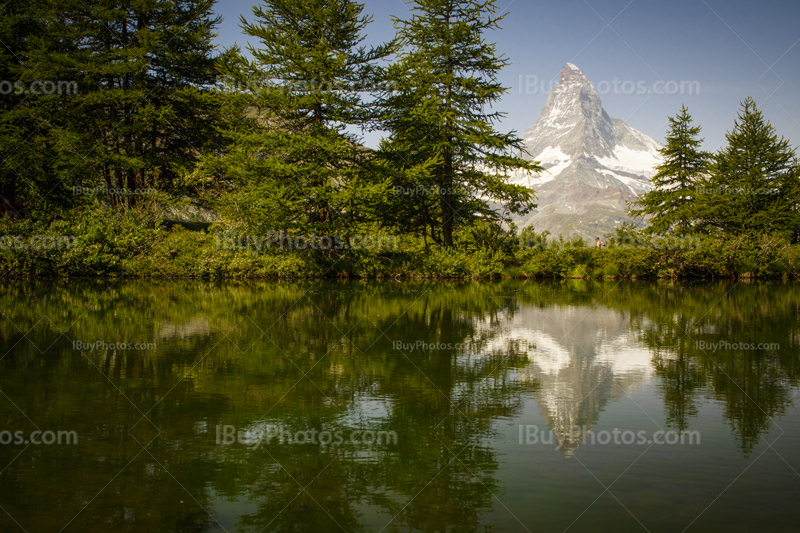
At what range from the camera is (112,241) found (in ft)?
81.5

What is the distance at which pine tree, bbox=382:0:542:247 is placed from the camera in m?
27.6

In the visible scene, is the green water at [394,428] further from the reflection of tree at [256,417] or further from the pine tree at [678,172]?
the pine tree at [678,172]

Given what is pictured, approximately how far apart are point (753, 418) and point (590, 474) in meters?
2.22

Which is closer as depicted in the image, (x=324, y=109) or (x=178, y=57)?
(x=324, y=109)

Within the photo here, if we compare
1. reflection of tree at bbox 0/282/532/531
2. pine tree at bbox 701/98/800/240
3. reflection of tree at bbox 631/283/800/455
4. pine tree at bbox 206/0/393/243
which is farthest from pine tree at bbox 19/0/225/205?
pine tree at bbox 701/98/800/240

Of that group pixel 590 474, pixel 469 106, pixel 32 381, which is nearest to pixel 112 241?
pixel 469 106

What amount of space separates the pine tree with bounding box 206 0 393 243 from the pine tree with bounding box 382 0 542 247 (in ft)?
5.28

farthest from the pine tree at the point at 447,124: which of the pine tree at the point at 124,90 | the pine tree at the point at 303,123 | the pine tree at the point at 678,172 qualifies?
the pine tree at the point at 678,172

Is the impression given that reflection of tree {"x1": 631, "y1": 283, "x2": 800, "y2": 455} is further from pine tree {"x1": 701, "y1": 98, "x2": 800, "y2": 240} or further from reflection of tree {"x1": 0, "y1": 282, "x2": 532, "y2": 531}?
pine tree {"x1": 701, "y1": 98, "x2": 800, "y2": 240}

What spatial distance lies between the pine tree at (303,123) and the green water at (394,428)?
629 inches

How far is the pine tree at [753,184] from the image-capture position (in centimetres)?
3531

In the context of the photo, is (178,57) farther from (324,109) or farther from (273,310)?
(273,310)

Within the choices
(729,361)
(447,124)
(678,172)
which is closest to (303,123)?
(447,124)

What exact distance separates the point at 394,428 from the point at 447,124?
976 inches
